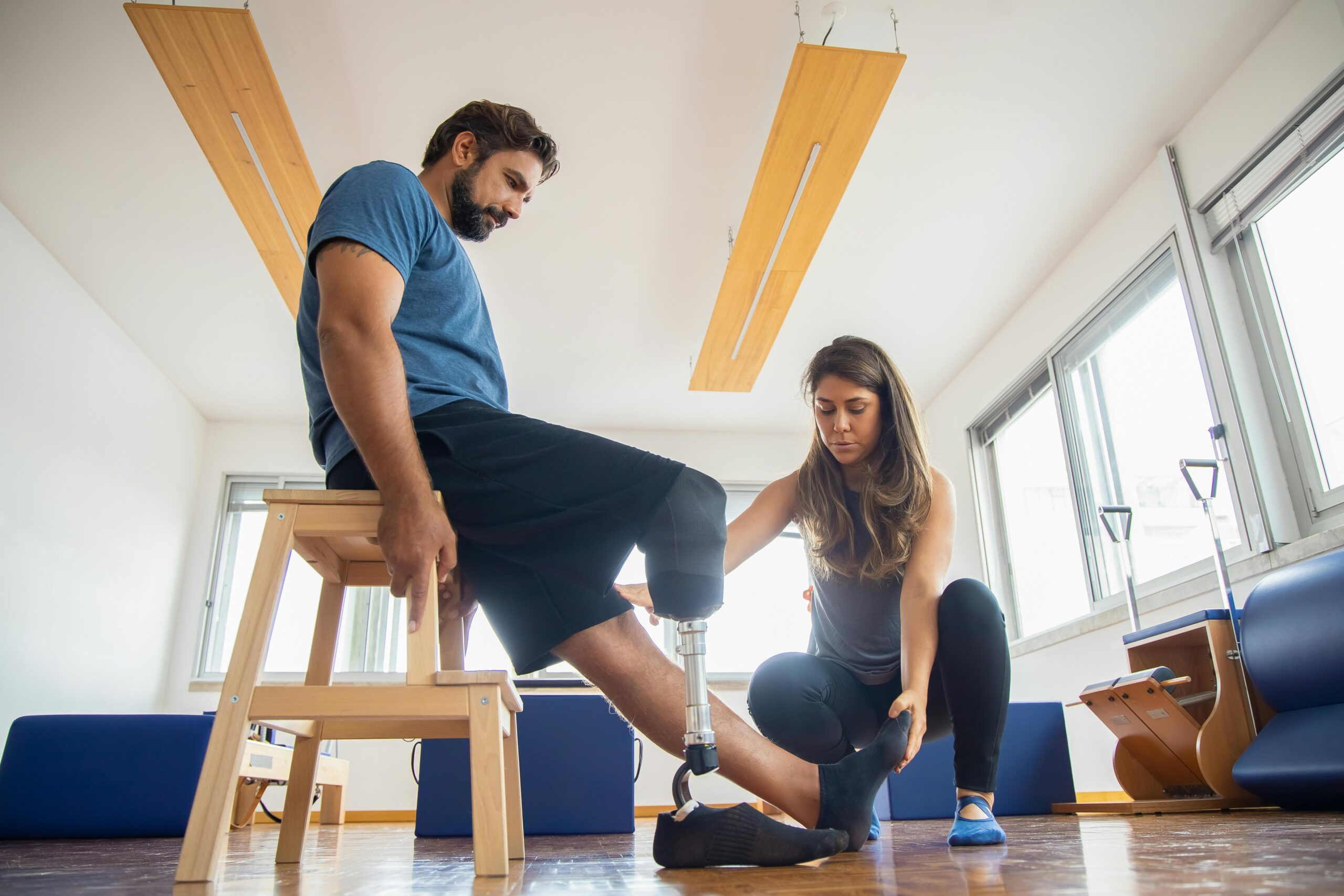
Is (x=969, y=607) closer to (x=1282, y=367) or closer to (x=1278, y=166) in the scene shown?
(x=1282, y=367)

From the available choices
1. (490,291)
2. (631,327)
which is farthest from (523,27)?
(631,327)

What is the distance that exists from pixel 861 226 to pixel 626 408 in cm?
236

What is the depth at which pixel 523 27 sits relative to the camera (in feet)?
9.76

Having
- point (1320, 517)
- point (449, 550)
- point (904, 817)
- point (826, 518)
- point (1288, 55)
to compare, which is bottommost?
point (904, 817)

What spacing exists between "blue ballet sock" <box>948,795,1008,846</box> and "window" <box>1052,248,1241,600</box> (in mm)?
2401

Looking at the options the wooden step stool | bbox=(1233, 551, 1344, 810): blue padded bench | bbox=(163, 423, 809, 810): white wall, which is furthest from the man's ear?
bbox=(163, 423, 809, 810): white wall

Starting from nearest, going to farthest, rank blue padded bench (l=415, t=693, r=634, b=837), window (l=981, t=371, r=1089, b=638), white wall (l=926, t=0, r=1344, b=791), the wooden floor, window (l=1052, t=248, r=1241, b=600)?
the wooden floor, blue padded bench (l=415, t=693, r=634, b=837), white wall (l=926, t=0, r=1344, b=791), window (l=1052, t=248, r=1241, b=600), window (l=981, t=371, r=1089, b=638)

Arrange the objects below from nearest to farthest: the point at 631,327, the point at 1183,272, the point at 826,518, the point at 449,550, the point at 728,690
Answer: the point at 449,550 → the point at 826,518 → the point at 1183,272 → the point at 631,327 → the point at 728,690

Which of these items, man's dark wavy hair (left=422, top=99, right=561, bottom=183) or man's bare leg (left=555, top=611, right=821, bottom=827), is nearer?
man's bare leg (left=555, top=611, right=821, bottom=827)

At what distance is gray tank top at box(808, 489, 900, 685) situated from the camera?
1636 mm

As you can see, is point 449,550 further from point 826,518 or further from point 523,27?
point 523,27

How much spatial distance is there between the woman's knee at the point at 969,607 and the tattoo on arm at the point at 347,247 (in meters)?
1.00

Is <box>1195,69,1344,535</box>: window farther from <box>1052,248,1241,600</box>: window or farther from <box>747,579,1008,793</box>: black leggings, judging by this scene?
<box>747,579,1008,793</box>: black leggings

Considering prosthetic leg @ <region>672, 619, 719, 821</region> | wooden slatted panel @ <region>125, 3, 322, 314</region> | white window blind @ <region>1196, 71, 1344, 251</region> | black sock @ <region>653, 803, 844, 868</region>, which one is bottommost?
black sock @ <region>653, 803, 844, 868</region>
